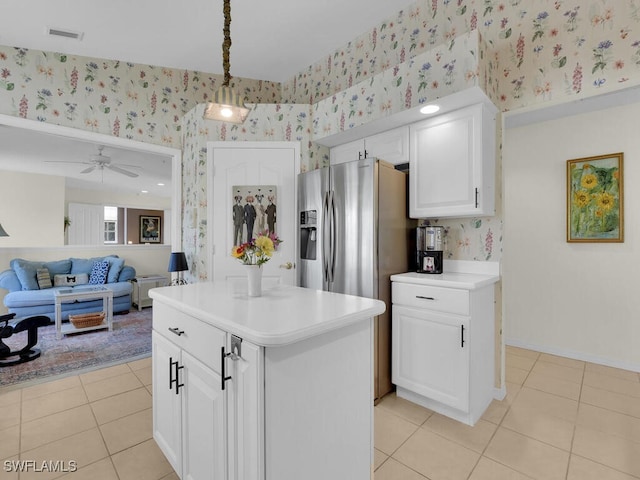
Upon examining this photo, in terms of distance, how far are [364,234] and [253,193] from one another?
1358 millimetres

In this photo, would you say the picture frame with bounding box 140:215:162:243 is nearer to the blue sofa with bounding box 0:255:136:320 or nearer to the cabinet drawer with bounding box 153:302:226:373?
the blue sofa with bounding box 0:255:136:320

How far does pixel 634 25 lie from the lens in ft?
6.27

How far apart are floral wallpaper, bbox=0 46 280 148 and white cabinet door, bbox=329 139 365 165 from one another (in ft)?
5.35

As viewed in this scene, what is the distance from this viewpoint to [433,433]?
1986mm

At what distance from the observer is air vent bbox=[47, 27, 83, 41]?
8.56ft

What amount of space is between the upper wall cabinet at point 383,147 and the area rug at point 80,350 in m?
3.01

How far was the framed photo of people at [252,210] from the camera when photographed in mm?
3158

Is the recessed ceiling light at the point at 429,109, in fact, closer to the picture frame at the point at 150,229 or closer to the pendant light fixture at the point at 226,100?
the pendant light fixture at the point at 226,100

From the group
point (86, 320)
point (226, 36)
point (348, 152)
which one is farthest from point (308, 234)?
point (86, 320)

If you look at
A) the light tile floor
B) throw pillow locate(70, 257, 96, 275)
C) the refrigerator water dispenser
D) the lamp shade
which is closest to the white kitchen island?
the light tile floor

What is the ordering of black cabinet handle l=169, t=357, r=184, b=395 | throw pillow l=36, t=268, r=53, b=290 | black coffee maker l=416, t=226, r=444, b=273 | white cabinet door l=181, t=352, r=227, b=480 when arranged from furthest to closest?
1. throw pillow l=36, t=268, r=53, b=290
2. black coffee maker l=416, t=226, r=444, b=273
3. black cabinet handle l=169, t=357, r=184, b=395
4. white cabinet door l=181, t=352, r=227, b=480

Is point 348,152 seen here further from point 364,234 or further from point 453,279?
point 453,279

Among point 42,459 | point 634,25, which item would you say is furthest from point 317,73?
point 42,459

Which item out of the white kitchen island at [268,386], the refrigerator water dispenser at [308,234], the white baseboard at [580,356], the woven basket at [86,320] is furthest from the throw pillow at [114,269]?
the white baseboard at [580,356]
